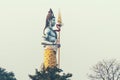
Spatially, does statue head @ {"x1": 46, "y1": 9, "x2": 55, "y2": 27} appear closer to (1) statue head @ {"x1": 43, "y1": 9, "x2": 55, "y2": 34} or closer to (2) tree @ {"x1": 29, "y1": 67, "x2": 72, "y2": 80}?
(1) statue head @ {"x1": 43, "y1": 9, "x2": 55, "y2": 34}

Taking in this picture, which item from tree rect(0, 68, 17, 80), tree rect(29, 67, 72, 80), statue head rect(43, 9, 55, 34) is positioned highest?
statue head rect(43, 9, 55, 34)

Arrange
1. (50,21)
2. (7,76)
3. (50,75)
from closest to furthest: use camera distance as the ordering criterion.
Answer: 1. (50,75)
2. (7,76)
3. (50,21)

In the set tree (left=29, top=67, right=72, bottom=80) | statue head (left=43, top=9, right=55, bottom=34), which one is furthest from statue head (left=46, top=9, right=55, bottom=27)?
tree (left=29, top=67, right=72, bottom=80)

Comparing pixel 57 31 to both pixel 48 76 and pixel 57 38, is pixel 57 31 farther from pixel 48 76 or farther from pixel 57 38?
pixel 48 76

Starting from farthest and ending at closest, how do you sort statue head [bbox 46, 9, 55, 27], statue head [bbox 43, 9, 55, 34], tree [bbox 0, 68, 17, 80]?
statue head [bbox 46, 9, 55, 27], statue head [bbox 43, 9, 55, 34], tree [bbox 0, 68, 17, 80]

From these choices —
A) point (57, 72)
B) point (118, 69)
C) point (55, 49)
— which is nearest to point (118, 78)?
point (118, 69)

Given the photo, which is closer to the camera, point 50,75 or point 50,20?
point 50,75

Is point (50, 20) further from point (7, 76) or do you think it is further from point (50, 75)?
point (50, 75)

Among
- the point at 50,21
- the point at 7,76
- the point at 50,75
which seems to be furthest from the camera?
the point at 50,21

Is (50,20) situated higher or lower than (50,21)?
higher

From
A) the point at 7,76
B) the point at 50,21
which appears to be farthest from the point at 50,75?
the point at 50,21

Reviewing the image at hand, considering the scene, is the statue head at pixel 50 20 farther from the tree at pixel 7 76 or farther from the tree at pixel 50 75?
the tree at pixel 50 75

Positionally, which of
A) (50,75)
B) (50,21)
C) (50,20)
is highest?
(50,20)

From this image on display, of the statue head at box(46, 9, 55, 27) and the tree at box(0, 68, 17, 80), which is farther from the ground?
the statue head at box(46, 9, 55, 27)
